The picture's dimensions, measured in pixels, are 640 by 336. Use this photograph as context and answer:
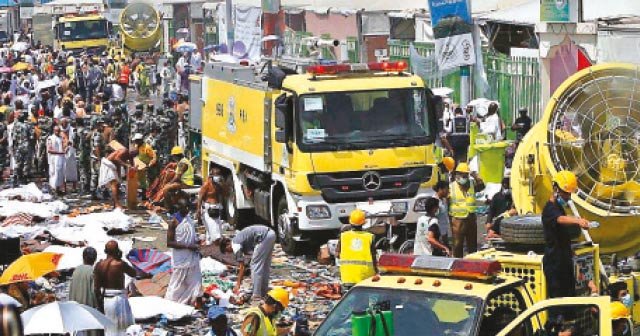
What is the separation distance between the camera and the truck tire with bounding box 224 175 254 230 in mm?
23734

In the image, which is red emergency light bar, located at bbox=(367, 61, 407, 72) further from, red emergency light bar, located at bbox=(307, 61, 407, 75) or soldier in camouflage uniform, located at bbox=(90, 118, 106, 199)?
soldier in camouflage uniform, located at bbox=(90, 118, 106, 199)

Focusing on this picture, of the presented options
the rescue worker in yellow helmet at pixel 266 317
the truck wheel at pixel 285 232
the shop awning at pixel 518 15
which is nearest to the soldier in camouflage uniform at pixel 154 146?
the truck wheel at pixel 285 232

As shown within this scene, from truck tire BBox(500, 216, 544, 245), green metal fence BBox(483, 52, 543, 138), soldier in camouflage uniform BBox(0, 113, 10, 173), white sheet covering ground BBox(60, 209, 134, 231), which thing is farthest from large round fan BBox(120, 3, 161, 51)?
truck tire BBox(500, 216, 544, 245)

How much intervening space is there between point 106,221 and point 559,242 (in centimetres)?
1279

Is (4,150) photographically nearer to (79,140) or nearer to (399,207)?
(79,140)

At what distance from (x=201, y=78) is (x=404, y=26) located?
45.0 feet

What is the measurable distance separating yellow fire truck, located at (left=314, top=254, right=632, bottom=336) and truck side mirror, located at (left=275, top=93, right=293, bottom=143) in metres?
9.46

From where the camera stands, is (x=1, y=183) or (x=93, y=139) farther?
(x=1, y=183)

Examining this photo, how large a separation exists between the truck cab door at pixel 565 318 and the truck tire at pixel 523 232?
1.84m

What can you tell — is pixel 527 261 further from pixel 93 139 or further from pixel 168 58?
pixel 168 58

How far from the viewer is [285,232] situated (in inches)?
835

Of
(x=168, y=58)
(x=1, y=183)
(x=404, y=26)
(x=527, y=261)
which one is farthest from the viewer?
(x=168, y=58)

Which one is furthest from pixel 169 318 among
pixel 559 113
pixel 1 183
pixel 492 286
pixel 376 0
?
pixel 376 0

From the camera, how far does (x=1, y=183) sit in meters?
31.2
